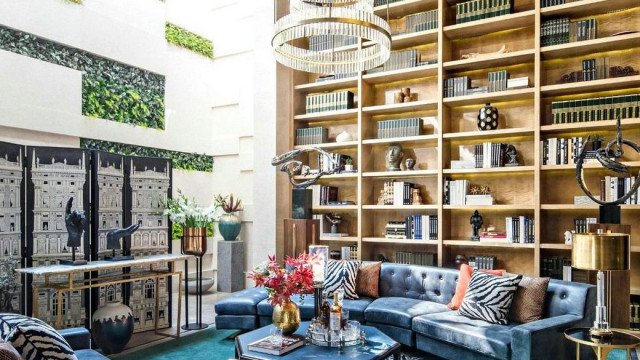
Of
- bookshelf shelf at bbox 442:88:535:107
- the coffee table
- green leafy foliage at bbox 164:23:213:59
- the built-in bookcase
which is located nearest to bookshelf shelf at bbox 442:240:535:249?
the built-in bookcase

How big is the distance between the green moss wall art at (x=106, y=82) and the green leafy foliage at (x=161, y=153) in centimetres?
31

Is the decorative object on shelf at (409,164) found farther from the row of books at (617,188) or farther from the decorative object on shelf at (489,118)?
the row of books at (617,188)

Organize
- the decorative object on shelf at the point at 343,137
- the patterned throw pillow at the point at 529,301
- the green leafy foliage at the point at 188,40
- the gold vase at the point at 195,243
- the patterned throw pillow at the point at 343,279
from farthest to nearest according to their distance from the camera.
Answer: the green leafy foliage at the point at 188,40 → the decorative object on shelf at the point at 343,137 → the gold vase at the point at 195,243 → the patterned throw pillow at the point at 343,279 → the patterned throw pillow at the point at 529,301

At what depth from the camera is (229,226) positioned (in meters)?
6.86

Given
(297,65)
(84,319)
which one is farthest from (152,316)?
(297,65)

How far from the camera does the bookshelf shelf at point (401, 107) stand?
17.8 ft

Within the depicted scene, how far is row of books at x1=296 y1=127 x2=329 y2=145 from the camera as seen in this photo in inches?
245

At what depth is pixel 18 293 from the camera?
403 centimetres

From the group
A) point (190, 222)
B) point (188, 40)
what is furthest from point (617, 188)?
point (188, 40)

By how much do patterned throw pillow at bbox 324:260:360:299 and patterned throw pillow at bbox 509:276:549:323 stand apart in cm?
145

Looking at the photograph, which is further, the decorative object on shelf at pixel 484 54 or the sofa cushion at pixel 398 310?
the decorative object on shelf at pixel 484 54

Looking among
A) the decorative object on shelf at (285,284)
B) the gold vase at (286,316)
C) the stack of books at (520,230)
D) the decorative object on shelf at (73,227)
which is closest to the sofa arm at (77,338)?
the decorative object on shelf at (285,284)

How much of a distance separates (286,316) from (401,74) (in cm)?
342

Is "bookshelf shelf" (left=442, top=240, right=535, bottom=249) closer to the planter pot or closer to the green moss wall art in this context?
the planter pot
